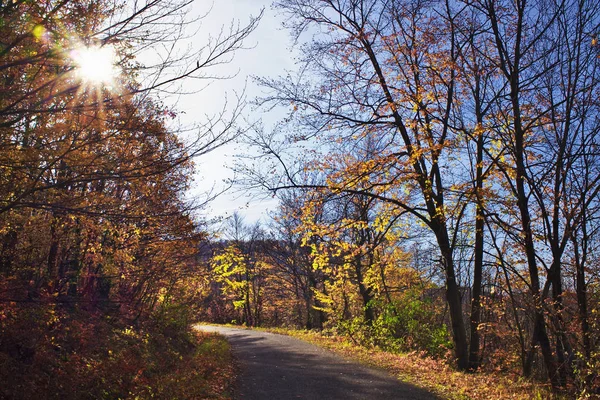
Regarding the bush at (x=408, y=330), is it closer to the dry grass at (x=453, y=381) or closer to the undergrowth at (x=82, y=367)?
the dry grass at (x=453, y=381)

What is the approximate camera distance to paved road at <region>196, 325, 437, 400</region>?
303 inches

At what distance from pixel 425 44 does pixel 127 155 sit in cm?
831

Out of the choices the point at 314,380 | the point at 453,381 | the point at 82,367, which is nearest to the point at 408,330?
the point at 453,381

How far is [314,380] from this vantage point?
9086mm

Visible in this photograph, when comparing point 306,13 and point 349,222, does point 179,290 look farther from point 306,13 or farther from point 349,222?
point 306,13

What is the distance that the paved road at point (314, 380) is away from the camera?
25.2 ft

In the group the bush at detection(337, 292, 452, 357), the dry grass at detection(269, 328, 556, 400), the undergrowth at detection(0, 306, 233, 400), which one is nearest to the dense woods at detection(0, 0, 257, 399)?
the undergrowth at detection(0, 306, 233, 400)

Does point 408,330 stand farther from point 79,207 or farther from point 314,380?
point 79,207

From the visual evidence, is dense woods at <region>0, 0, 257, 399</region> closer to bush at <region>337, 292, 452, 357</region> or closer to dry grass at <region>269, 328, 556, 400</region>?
dry grass at <region>269, 328, 556, 400</region>

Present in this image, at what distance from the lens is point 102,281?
39.6ft

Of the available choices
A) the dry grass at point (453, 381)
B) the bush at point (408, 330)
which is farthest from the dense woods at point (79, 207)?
the bush at point (408, 330)

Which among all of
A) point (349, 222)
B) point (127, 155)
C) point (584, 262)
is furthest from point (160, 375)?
point (584, 262)

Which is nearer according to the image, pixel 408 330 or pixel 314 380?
pixel 314 380

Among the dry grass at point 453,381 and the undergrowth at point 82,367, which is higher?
the undergrowth at point 82,367
